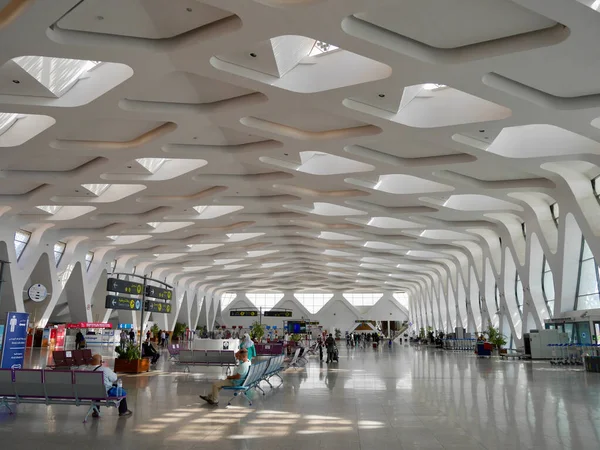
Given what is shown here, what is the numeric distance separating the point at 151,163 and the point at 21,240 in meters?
11.9

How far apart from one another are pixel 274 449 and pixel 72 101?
362 inches

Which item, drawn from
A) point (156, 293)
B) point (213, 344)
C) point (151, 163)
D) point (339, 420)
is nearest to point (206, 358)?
point (156, 293)

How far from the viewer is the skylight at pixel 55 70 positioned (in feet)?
35.1

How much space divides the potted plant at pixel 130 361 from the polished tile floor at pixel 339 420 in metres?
3.32

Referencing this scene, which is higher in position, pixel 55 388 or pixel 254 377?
pixel 55 388

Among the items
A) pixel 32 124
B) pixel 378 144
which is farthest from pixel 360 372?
pixel 32 124

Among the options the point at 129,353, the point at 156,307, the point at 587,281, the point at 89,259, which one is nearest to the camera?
the point at 129,353

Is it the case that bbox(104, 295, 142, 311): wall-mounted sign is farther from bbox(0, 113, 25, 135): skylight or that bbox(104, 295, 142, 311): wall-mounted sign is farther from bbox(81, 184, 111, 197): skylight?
bbox(0, 113, 25, 135): skylight

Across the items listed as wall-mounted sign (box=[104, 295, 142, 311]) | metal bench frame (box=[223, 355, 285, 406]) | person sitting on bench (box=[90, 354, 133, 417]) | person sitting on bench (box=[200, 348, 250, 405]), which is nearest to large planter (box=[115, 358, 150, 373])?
wall-mounted sign (box=[104, 295, 142, 311])

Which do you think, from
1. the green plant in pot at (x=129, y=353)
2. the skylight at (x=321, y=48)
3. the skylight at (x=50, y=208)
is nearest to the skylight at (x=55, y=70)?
the skylight at (x=321, y=48)

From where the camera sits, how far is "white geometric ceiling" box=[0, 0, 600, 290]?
8812mm

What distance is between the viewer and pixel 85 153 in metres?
15.6

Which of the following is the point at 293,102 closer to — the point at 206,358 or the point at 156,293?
the point at 206,358

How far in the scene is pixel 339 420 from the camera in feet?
26.7
